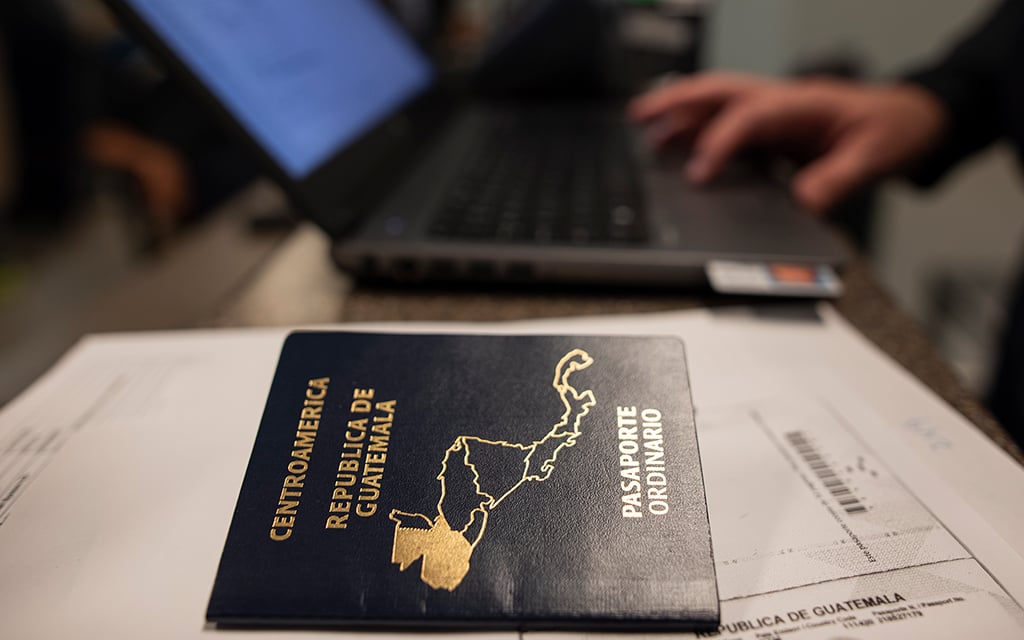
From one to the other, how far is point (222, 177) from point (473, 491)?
1.20 meters

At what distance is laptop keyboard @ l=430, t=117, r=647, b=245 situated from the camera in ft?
1.52

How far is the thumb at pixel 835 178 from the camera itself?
0.55 meters

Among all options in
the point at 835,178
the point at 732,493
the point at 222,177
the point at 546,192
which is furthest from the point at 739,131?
the point at 222,177

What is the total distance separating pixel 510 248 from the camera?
0.45m

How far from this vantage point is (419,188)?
1.80 ft

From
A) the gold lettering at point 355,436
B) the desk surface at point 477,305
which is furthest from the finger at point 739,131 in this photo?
the gold lettering at point 355,436

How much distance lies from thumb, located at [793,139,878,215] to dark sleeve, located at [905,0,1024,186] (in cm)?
14

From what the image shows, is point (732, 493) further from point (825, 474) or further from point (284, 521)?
point (284, 521)

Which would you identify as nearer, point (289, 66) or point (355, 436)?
point (355, 436)

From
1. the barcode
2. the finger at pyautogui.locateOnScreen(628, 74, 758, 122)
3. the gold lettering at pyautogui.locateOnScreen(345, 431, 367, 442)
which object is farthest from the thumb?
the gold lettering at pyautogui.locateOnScreen(345, 431, 367, 442)

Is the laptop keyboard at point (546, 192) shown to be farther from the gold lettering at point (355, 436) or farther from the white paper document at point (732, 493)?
the gold lettering at point (355, 436)

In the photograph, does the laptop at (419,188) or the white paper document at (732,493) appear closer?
the white paper document at (732,493)

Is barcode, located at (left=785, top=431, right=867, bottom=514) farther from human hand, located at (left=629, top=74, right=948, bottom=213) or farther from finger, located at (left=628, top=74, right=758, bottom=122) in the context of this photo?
finger, located at (left=628, top=74, right=758, bottom=122)

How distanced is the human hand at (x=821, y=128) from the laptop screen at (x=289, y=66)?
0.32 metres
